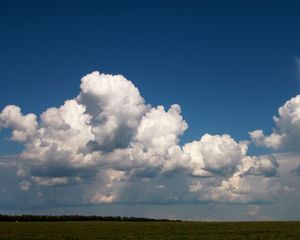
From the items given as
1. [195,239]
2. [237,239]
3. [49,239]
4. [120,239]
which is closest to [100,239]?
[120,239]

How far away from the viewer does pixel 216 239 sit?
74375 millimetres

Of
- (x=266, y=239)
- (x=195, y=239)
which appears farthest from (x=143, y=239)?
(x=266, y=239)

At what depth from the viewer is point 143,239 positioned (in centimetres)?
7481

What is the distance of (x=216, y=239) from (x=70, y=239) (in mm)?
22234

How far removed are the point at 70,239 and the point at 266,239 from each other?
30.0 metres

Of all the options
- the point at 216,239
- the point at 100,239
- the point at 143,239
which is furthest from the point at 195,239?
the point at 100,239

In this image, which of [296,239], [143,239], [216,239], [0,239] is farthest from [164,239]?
[0,239]

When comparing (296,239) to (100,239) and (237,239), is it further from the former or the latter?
(100,239)

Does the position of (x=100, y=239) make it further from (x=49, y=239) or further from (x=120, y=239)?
(x=49, y=239)

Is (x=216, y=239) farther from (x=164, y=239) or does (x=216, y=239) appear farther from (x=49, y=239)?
(x=49, y=239)

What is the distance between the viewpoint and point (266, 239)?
74.9 m

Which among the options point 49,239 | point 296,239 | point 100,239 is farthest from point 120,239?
point 296,239

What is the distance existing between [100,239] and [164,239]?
9922 mm

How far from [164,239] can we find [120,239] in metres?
6.78
